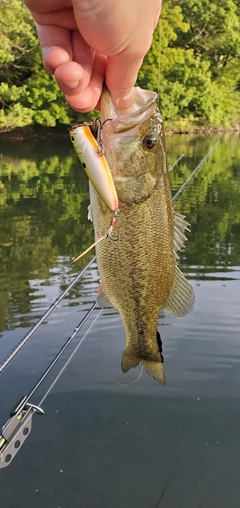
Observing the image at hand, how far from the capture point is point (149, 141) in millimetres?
1729

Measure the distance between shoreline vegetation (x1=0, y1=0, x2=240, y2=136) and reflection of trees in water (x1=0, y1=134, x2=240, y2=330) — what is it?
7.24 metres

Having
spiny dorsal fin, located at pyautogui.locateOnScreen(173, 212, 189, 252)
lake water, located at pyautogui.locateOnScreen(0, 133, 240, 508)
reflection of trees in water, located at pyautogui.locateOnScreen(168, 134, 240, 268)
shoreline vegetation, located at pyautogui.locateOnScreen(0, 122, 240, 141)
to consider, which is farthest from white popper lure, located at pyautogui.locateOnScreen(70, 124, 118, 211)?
shoreline vegetation, located at pyautogui.locateOnScreen(0, 122, 240, 141)

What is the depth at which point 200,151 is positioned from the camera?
26.6m

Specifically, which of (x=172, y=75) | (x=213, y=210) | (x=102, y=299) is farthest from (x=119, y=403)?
(x=172, y=75)

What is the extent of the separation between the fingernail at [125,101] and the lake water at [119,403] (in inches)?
121

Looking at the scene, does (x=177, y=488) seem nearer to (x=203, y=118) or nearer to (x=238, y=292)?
(x=238, y=292)

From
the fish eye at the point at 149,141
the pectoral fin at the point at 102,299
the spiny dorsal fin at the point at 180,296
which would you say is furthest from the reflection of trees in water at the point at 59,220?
the fish eye at the point at 149,141

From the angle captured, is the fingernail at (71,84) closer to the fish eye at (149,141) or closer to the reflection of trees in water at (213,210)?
the fish eye at (149,141)

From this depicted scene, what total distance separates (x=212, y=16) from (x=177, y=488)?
3883cm

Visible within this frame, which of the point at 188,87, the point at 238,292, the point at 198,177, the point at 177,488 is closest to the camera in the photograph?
the point at 177,488

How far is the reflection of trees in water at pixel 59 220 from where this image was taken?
8414mm

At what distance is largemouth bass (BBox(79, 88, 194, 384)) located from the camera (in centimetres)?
167

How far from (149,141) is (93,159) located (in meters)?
0.27

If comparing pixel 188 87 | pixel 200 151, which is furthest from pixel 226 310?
pixel 188 87
